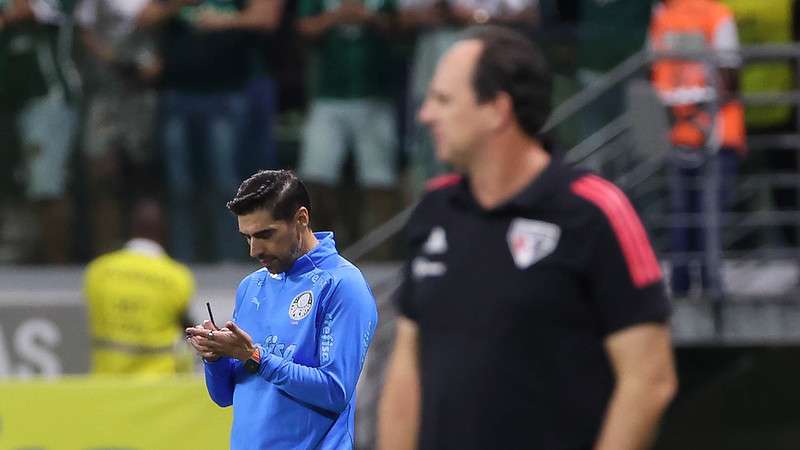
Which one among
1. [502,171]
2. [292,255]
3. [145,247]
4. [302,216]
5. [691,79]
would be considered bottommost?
[145,247]

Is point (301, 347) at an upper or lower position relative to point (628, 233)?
lower

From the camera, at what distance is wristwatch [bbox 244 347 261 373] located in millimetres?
4684

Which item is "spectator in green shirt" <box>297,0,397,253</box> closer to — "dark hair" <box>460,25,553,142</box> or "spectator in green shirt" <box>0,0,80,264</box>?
"spectator in green shirt" <box>0,0,80,264</box>

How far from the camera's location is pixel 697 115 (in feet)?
33.0

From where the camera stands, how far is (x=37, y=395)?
929cm

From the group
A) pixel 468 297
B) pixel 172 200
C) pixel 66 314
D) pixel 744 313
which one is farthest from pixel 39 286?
pixel 468 297

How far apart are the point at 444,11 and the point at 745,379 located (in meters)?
3.26

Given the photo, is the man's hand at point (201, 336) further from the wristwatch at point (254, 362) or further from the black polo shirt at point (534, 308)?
the black polo shirt at point (534, 308)

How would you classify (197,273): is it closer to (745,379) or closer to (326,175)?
(326,175)

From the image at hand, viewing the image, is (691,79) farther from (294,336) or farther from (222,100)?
(294,336)

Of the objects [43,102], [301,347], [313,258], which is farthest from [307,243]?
[43,102]

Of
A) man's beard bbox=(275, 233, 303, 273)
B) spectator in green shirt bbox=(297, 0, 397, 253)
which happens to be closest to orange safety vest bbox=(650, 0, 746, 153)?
spectator in green shirt bbox=(297, 0, 397, 253)

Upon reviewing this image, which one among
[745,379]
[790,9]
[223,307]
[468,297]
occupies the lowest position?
[745,379]

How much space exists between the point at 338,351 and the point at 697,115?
5.57 m
